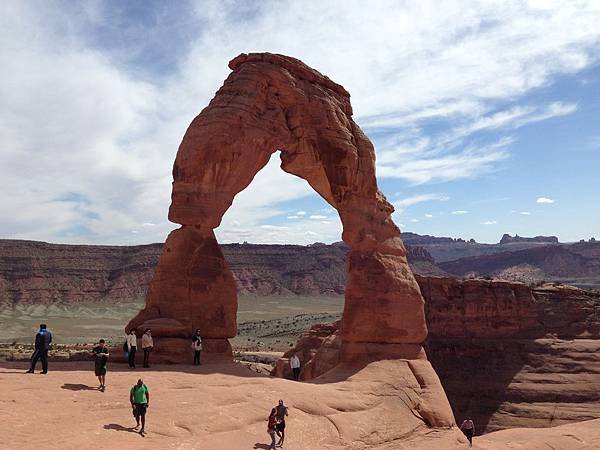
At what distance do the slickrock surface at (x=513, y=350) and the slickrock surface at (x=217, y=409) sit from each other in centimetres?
1334

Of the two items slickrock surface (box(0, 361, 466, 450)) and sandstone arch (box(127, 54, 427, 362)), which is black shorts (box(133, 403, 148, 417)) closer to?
slickrock surface (box(0, 361, 466, 450))

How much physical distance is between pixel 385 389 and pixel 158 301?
6.88 metres

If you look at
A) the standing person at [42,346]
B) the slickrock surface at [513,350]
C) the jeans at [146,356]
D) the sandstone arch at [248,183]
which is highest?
the sandstone arch at [248,183]

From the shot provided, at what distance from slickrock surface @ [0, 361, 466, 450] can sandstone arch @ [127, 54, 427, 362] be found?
4.73 ft

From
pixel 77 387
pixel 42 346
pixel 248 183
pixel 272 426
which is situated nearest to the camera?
pixel 272 426

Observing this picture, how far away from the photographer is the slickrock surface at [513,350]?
3284 cm

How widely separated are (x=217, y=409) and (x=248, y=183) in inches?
328

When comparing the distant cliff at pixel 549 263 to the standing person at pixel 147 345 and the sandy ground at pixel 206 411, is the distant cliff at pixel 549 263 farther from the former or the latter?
the standing person at pixel 147 345

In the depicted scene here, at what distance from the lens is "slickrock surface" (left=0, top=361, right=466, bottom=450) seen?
9.28 m

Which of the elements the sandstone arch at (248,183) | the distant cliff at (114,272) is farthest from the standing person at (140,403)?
the distant cliff at (114,272)

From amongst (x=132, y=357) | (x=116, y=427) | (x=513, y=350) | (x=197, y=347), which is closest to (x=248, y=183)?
(x=197, y=347)

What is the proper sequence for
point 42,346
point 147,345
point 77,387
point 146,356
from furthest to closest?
point 147,345 → point 146,356 → point 42,346 → point 77,387

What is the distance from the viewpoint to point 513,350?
121 ft

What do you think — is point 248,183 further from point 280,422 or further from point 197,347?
point 280,422
